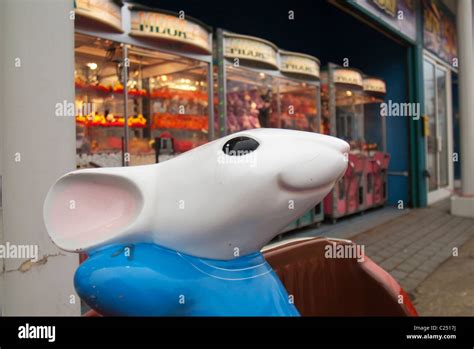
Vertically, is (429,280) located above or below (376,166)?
below

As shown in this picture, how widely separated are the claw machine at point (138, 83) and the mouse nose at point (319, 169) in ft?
9.19

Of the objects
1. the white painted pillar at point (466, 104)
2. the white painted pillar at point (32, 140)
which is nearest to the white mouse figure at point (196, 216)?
the white painted pillar at point (32, 140)

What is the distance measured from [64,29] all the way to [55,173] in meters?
0.72

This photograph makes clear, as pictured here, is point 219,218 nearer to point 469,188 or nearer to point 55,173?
point 55,173

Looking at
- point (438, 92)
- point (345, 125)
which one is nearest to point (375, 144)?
point (345, 125)

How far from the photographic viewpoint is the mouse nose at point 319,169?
1.04 m

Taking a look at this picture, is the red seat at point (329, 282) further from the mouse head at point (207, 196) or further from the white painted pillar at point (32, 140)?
the white painted pillar at point (32, 140)

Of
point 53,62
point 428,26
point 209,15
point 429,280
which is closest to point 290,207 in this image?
point 53,62

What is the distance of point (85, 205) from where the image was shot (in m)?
1.14

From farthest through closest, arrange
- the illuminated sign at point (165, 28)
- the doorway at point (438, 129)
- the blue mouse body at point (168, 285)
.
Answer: the doorway at point (438, 129) < the illuminated sign at point (165, 28) < the blue mouse body at point (168, 285)

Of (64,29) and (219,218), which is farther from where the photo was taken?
(64,29)

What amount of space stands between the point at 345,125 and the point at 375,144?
0.96 m
